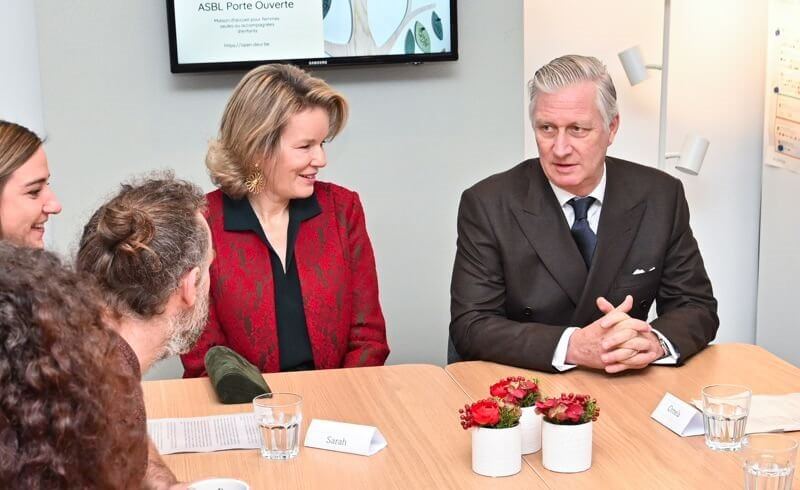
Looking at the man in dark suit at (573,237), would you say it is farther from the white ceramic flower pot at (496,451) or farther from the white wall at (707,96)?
the white wall at (707,96)

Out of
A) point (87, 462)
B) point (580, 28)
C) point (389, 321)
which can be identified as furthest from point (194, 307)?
point (580, 28)

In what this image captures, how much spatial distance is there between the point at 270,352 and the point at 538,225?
0.86 m

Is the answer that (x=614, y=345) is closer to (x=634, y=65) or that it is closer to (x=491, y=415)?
(x=491, y=415)

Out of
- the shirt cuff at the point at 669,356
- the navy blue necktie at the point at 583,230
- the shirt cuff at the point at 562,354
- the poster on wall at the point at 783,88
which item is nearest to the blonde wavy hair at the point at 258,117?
the navy blue necktie at the point at 583,230

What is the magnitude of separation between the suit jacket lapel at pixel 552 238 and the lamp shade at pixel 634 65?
151 cm

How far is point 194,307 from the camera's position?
2.23 m

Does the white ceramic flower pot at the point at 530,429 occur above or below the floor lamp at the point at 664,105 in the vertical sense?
below

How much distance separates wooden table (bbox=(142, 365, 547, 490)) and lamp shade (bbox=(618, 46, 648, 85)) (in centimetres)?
214

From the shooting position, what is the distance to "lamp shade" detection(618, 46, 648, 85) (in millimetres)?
4387

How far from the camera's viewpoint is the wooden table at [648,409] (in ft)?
6.59

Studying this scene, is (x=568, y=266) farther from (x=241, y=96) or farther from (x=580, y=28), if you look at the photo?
(x=580, y=28)

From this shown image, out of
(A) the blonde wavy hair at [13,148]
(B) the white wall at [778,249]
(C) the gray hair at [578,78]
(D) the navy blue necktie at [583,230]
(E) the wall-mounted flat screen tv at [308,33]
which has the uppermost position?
(E) the wall-mounted flat screen tv at [308,33]

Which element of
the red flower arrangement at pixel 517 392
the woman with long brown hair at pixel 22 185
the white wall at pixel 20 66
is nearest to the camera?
the red flower arrangement at pixel 517 392

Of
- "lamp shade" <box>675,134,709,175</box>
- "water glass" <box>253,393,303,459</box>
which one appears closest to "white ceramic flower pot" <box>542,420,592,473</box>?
"water glass" <box>253,393,303,459</box>
